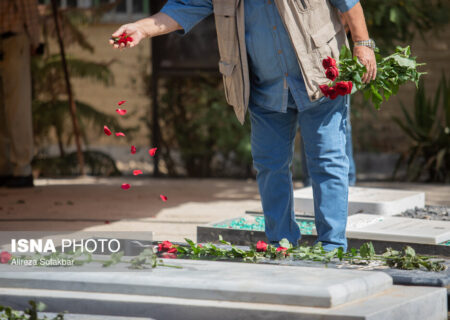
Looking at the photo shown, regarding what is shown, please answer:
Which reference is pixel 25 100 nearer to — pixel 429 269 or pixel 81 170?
pixel 81 170

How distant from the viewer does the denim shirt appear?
347 centimetres

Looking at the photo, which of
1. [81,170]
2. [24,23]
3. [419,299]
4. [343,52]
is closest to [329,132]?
[343,52]

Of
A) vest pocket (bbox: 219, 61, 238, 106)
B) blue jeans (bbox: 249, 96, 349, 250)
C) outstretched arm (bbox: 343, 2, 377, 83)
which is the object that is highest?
outstretched arm (bbox: 343, 2, 377, 83)

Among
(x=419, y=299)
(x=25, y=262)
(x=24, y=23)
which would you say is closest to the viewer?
(x=419, y=299)

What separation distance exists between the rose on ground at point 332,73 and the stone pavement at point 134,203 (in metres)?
1.59

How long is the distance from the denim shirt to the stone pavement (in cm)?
131

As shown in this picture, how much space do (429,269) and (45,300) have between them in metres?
1.55

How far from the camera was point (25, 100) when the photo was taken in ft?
25.3

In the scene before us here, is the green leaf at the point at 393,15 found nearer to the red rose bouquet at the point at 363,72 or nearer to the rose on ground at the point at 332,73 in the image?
the red rose bouquet at the point at 363,72

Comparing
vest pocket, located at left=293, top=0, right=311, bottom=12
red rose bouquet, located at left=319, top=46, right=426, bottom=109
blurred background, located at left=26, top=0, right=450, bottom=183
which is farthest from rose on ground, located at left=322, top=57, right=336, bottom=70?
blurred background, located at left=26, top=0, right=450, bottom=183

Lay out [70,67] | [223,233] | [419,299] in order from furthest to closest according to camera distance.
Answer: [70,67] → [223,233] → [419,299]

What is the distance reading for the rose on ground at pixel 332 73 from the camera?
3.28m

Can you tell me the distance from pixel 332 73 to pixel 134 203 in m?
3.44

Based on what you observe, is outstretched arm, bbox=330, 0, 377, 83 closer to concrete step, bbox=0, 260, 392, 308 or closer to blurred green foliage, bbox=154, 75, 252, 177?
concrete step, bbox=0, 260, 392, 308
